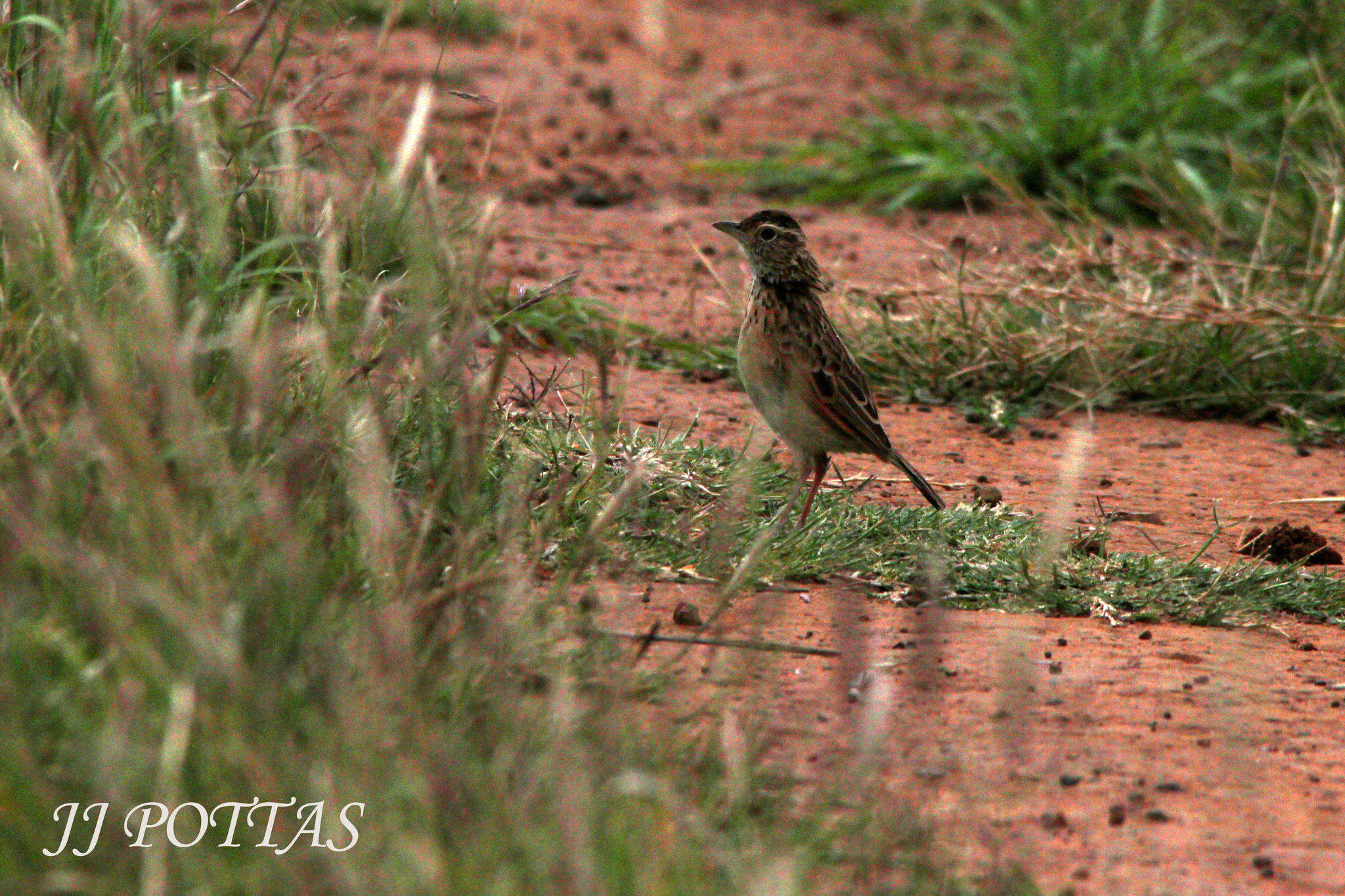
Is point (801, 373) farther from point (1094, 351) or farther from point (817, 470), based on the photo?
point (1094, 351)

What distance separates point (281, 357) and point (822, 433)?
1.96m

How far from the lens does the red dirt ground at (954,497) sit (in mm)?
3154

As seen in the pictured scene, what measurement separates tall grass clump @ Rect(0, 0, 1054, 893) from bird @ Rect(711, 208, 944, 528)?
1.34 m

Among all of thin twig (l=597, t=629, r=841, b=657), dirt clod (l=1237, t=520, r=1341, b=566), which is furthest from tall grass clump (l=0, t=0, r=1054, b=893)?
dirt clod (l=1237, t=520, r=1341, b=566)

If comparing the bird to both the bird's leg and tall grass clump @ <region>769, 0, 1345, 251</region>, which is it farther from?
tall grass clump @ <region>769, 0, 1345, 251</region>

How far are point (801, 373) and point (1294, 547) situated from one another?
5.33 ft

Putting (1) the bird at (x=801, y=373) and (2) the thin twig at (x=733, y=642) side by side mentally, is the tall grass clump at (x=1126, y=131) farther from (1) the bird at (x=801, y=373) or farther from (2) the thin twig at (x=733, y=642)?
(2) the thin twig at (x=733, y=642)

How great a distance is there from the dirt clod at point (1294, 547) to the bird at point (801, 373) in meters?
1.01

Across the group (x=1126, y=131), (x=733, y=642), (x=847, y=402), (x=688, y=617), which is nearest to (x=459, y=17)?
(x=1126, y=131)

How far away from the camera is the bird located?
5070mm

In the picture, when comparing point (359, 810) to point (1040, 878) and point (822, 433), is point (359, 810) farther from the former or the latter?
point (822, 433)

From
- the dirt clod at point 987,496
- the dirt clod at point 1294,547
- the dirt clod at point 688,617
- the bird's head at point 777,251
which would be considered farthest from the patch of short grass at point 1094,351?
the dirt clod at point 688,617

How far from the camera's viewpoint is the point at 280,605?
2703 mm

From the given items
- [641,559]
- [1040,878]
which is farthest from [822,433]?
[1040,878]
